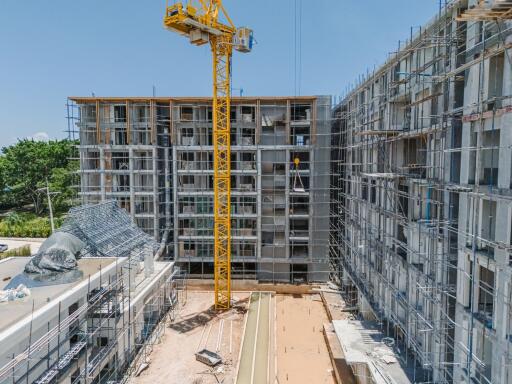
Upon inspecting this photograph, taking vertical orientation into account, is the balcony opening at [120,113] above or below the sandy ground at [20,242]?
above

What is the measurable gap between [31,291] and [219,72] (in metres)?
19.1

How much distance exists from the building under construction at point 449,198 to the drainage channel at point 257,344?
688 cm

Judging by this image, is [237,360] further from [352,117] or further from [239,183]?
[352,117]

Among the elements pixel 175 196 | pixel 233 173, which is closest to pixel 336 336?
pixel 233 173

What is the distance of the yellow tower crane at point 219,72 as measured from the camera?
952 inches

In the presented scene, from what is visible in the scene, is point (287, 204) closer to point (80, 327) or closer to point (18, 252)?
point (80, 327)

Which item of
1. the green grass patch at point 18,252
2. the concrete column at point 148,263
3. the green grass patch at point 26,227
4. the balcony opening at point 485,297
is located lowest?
the green grass patch at point 18,252

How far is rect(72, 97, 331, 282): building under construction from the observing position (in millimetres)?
30688

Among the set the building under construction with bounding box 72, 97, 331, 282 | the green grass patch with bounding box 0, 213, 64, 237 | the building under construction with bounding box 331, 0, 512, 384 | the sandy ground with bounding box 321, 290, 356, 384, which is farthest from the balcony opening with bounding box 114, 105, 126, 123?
the sandy ground with bounding box 321, 290, 356, 384

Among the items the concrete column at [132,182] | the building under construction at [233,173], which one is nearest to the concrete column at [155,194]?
the building under construction at [233,173]

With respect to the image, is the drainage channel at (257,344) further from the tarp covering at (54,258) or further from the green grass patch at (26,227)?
the green grass patch at (26,227)

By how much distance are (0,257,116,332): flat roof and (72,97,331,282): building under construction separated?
12.3 meters

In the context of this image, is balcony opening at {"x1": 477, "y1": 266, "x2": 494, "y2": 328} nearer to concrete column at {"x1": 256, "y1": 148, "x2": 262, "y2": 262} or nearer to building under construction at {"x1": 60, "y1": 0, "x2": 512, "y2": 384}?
building under construction at {"x1": 60, "y1": 0, "x2": 512, "y2": 384}

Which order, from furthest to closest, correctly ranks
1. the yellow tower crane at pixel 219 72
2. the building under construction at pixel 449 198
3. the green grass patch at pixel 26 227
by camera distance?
the green grass patch at pixel 26 227 → the yellow tower crane at pixel 219 72 → the building under construction at pixel 449 198
